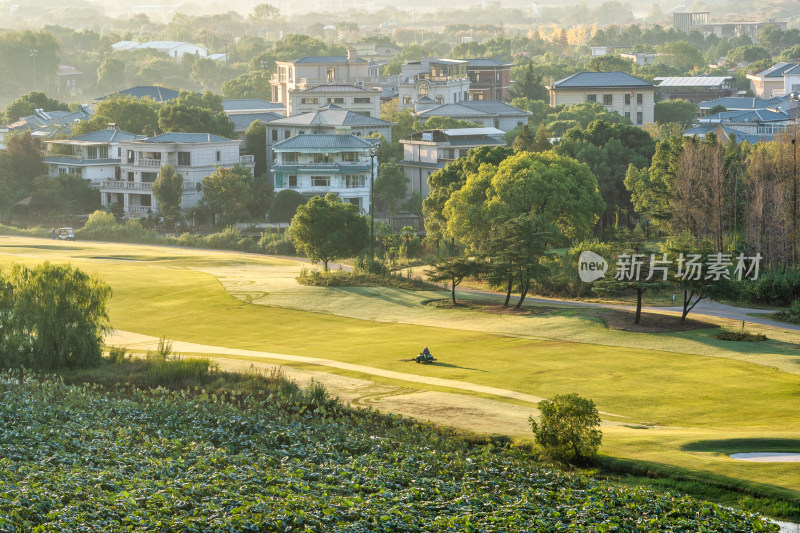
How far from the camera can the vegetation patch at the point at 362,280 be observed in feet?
216

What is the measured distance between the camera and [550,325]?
52.8m

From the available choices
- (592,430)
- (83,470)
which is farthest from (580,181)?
(83,470)

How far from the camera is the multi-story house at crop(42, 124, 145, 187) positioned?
11094cm

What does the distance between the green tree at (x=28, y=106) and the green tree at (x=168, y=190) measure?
2046 inches

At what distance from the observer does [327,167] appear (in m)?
104

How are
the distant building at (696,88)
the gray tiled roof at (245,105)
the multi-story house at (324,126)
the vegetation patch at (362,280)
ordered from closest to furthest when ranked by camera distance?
the vegetation patch at (362,280) → the multi-story house at (324,126) → the gray tiled roof at (245,105) → the distant building at (696,88)

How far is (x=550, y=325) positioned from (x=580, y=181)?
80.4 ft

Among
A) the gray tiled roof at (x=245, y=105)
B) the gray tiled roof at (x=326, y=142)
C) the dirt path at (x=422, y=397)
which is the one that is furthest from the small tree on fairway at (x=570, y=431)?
the gray tiled roof at (x=245, y=105)

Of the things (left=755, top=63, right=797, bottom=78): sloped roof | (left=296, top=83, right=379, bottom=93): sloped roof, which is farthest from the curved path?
(left=755, top=63, right=797, bottom=78): sloped roof

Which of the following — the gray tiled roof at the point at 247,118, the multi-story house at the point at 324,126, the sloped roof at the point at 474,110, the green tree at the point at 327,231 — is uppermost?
the sloped roof at the point at 474,110

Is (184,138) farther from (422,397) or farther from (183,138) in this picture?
(422,397)

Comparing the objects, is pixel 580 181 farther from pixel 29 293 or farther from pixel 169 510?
pixel 169 510

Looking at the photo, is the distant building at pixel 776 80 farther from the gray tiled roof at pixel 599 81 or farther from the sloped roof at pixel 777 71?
the gray tiled roof at pixel 599 81

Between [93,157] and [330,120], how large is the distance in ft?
85.5
